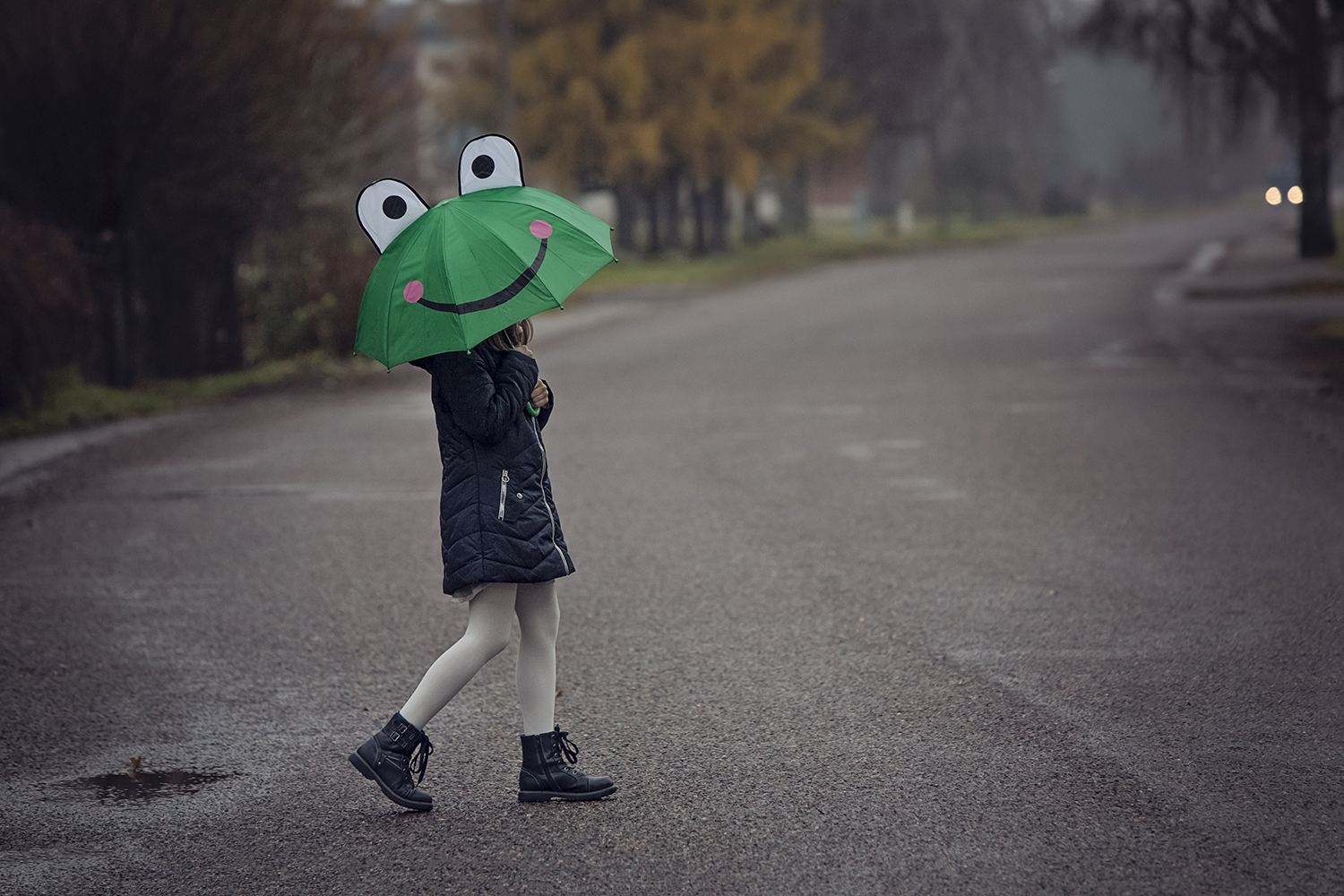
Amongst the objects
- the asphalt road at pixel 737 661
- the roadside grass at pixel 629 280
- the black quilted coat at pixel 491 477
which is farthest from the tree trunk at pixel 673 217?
the black quilted coat at pixel 491 477

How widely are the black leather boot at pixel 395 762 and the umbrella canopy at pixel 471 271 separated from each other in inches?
41.9

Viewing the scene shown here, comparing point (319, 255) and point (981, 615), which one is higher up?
point (319, 255)

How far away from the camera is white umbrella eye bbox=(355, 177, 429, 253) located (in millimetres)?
4309

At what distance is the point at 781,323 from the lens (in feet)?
71.5

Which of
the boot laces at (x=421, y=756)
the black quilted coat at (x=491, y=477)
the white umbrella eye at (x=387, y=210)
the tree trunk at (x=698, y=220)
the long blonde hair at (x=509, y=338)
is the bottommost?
the boot laces at (x=421, y=756)

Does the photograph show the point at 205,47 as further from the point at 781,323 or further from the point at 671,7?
the point at 671,7

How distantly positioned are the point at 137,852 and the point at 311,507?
207 inches

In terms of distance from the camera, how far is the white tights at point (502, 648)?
4410 mm

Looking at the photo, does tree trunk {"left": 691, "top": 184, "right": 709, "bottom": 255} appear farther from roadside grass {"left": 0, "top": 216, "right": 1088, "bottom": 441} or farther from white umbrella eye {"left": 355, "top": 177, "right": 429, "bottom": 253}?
white umbrella eye {"left": 355, "top": 177, "right": 429, "bottom": 253}

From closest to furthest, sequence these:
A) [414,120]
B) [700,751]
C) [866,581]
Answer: [700,751] → [866,581] → [414,120]

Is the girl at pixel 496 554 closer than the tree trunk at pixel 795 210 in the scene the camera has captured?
Yes

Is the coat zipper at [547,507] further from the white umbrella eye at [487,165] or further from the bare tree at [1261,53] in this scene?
the bare tree at [1261,53]

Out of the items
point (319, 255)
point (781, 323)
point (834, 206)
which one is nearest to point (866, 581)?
point (319, 255)

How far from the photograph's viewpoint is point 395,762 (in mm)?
4344
